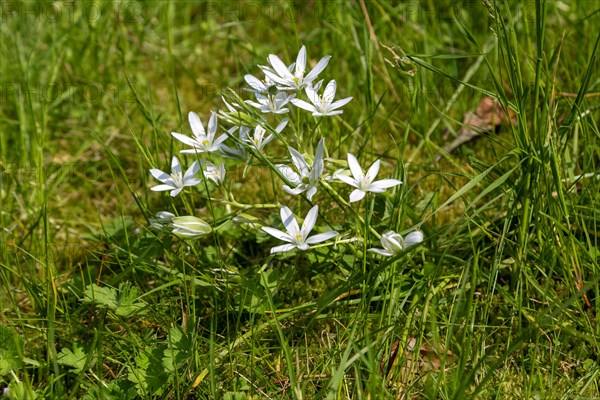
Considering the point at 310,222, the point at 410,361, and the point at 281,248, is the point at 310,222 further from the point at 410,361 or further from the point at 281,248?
the point at 410,361

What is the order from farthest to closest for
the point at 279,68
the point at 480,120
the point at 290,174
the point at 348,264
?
1. the point at 480,120
2. the point at 348,264
3. the point at 279,68
4. the point at 290,174

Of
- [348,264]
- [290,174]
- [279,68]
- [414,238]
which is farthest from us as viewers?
[348,264]

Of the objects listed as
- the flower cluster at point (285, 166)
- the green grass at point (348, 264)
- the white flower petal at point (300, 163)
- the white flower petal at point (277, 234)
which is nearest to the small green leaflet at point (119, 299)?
the green grass at point (348, 264)

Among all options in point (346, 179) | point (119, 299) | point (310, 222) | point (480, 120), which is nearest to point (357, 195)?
point (346, 179)

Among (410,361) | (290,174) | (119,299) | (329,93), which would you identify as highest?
(329,93)

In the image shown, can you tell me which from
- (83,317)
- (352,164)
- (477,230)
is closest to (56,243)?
(83,317)

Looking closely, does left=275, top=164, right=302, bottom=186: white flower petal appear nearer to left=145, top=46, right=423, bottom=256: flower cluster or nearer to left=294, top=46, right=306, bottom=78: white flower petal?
left=145, top=46, right=423, bottom=256: flower cluster

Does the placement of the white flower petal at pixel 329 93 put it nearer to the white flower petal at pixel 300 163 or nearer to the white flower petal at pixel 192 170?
the white flower petal at pixel 300 163
